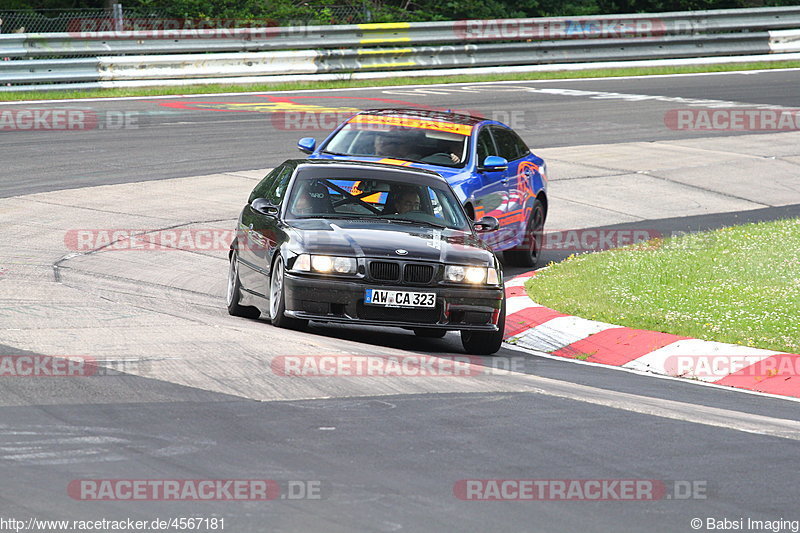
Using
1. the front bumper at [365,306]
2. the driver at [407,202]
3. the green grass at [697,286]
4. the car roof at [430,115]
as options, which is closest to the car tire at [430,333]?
the front bumper at [365,306]

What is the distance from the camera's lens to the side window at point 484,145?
14.2 meters

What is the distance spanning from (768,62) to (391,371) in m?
28.8

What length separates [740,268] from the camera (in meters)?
12.9

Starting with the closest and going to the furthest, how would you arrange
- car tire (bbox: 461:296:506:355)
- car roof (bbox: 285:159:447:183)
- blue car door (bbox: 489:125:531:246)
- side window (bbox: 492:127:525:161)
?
car tire (bbox: 461:296:506:355)
car roof (bbox: 285:159:447:183)
blue car door (bbox: 489:125:531:246)
side window (bbox: 492:127:525:161)

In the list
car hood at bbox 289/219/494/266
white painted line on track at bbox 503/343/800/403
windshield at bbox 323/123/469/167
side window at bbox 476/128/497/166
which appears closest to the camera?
white painted line on track at bbox 503/343/800/403

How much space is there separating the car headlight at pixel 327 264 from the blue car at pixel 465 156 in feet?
12.6

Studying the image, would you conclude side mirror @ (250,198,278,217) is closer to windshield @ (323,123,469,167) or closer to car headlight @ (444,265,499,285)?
car headlight @ (444,265,499,285)

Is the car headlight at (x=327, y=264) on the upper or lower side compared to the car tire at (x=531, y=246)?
upper

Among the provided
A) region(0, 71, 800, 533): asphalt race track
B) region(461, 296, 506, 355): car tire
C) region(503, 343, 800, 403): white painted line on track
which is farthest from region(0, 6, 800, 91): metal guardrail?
region(461, 296, 506, 355): car tire

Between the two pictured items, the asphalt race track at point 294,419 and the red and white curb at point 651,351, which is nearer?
the asphalt race track at point 294,419

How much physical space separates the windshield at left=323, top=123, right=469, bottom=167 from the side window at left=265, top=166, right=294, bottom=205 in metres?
2.31

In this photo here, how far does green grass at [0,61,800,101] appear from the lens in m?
25.5

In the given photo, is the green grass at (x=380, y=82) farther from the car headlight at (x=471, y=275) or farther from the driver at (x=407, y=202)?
the car headlight at (x=471, y=275)

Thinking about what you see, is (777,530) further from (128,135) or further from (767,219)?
(128,135)
